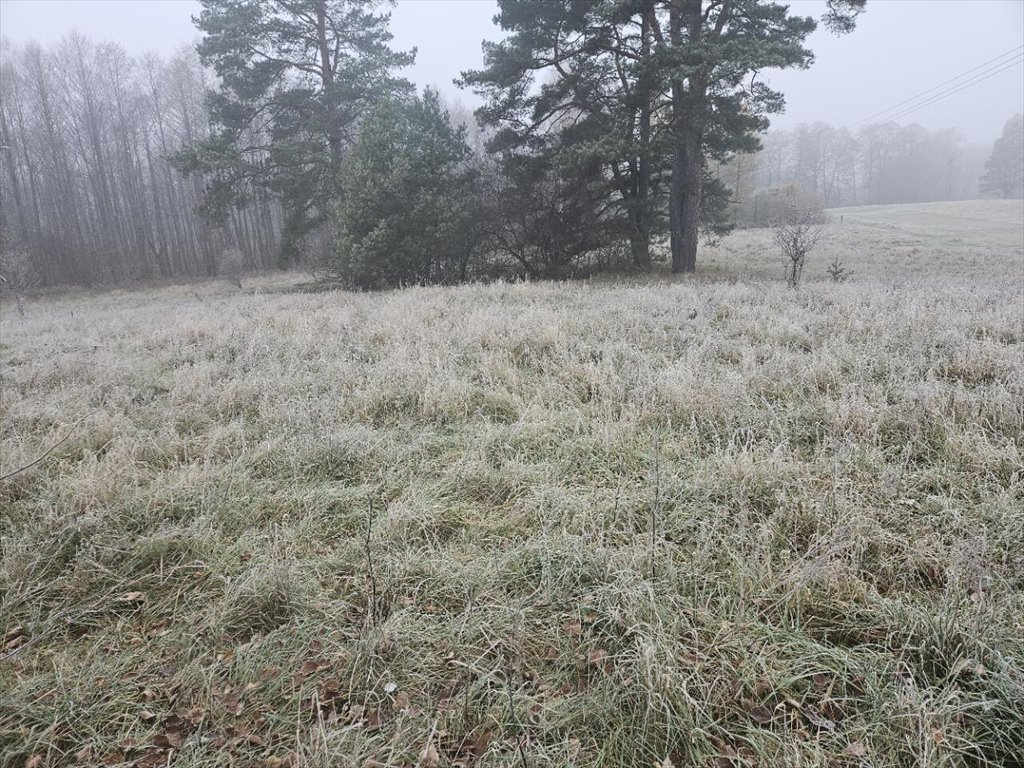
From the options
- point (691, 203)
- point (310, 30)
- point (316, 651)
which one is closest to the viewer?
point (316, 651)

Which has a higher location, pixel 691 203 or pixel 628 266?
pixel 691 203

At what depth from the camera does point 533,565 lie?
260 centimetres

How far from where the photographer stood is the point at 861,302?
7.58 meters

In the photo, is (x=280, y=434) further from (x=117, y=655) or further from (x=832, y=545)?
(x=832, y=545)

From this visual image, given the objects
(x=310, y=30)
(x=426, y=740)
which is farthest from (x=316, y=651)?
(x=310, y=30)

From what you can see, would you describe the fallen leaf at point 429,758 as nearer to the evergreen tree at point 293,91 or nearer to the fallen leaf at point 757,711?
the fallen leaf at point 757,711

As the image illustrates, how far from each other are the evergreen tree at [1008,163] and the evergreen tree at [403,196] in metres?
72.3

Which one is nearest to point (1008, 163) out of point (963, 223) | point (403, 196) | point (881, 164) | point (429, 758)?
point (881, 164)

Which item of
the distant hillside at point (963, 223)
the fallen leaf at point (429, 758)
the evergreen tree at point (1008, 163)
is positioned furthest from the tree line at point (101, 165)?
the evergreen tree at point (1008, 163)

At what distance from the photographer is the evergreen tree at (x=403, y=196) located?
580 inches

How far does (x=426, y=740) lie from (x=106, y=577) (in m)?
1.99

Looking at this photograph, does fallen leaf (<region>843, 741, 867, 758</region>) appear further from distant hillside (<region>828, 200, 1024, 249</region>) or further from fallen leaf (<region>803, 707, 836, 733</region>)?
distant hillside (<region>828, 200, 1024, 249</region>)

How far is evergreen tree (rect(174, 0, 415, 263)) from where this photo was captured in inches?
680

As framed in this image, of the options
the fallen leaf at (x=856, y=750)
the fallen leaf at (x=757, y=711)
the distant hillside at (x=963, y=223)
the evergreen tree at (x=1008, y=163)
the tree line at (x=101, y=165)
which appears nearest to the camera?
the fallen leaf at (x=856, y=750)
